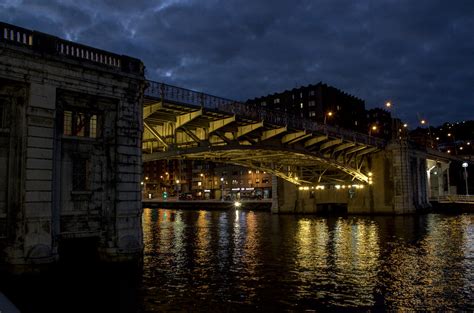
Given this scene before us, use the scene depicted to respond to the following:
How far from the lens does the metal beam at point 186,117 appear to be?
3275cm

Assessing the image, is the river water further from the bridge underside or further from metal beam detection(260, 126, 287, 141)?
metal beam detection(260, 126, 287, 141)

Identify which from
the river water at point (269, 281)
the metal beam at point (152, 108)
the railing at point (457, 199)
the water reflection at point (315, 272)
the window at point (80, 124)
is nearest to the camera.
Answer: the river water at point (269, 281)

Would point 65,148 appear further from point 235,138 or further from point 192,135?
point 235,138

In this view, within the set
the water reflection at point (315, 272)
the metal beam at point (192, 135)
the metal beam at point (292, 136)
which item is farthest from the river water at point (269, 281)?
the metal beam at point (292, 136)

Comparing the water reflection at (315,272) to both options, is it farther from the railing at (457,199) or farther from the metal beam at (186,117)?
the railing at (457,199)

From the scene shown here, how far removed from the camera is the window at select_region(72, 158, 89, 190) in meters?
20.0

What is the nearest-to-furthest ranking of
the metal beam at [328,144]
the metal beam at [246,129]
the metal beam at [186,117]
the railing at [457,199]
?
the metal beam at [186,117], the metal beam at [246,129], the metal beam at [328,144], the railing at [457,199]

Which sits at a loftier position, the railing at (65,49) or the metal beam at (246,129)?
the railing at (65,49)

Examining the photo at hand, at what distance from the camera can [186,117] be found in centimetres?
3372

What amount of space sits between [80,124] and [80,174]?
254cm

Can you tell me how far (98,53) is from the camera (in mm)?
21172

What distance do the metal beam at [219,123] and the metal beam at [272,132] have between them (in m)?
8.30

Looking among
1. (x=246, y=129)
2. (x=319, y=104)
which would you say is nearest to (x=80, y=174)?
(x=246, y=129)

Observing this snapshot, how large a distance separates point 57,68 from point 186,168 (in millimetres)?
149513
